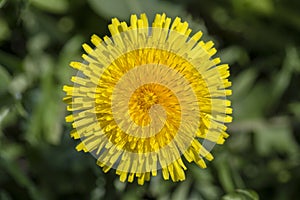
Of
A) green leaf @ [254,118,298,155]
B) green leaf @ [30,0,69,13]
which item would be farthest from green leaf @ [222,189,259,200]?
green leaf @ [30,0,69,13]

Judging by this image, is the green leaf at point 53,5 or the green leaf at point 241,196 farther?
the green leaf at point 53,5

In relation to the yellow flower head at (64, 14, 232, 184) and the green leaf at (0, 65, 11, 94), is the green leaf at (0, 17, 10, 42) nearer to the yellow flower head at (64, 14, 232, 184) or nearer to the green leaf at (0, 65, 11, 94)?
the green leaf at (0, 65, 11, 94)

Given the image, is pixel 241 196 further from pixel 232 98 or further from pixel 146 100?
pixel 232 98

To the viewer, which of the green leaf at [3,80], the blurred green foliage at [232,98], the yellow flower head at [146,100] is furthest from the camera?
the blurred green foliage at [232,98]

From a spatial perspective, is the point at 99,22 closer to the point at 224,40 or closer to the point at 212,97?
the point at 224,40

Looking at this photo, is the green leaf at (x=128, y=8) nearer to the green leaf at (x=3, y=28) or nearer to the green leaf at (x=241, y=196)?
the green leaf at (x=3, y=28)

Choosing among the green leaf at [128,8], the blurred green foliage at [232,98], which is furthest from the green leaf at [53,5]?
the green leaf at [128,8]

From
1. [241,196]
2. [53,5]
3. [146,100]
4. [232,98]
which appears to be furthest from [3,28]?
[241,196]
